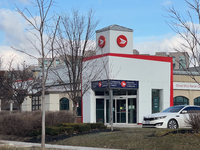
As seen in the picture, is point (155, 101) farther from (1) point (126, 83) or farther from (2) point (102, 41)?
(2) point (102, 41)

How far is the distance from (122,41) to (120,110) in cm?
626

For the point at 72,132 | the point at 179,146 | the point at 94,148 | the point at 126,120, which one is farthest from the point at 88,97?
the point at 179,146

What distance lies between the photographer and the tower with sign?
29.4 meters

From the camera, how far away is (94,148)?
13414 millimetres

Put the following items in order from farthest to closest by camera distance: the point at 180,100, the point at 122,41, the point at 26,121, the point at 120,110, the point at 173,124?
the point at 180,100, the point at 120,110, the point at 122,41, the point at 26,121, the point at 173,124

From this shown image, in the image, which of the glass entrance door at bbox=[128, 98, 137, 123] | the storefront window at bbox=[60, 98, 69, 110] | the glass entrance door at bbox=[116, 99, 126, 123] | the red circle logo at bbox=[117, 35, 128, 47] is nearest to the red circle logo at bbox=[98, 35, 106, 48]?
the red circle logo at bbox=[117, 35, 128, 47]

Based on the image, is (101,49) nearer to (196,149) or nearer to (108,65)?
(108,65)

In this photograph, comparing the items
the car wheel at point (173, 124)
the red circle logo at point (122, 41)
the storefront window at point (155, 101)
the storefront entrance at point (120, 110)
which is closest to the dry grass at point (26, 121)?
the car wheel at point (173, 124)

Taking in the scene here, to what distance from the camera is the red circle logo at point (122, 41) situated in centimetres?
2966

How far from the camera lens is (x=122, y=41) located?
98.1ft

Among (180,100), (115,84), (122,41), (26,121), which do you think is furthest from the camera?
(180,100)

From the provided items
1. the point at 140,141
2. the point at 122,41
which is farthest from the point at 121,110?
the point at 140,141

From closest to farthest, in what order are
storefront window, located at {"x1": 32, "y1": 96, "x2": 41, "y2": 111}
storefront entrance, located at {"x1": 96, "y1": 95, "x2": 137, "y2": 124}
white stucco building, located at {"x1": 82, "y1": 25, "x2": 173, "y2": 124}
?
white stucco building, located at {"x1": 82, "y1": 25, "x2": 173, "y2": 124} → storefront entrance, located at {"x1": 96, "y1": 95, "x2": 137, "y2": 124} → storefront window, located at {"x1": 32, "y1": 96, "x2": 41, "y2": 111}

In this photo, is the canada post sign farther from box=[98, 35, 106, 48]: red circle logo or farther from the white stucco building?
box=[98, 35, 106, 48]: red circle logo
